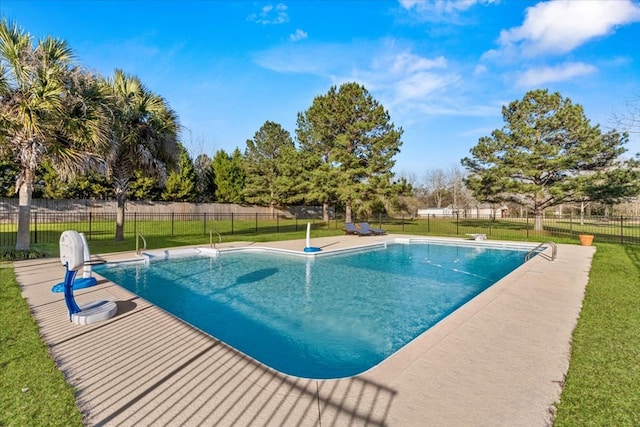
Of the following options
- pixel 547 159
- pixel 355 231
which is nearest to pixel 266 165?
pixel 355 231

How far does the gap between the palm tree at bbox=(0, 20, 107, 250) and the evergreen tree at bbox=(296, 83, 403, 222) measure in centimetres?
1535

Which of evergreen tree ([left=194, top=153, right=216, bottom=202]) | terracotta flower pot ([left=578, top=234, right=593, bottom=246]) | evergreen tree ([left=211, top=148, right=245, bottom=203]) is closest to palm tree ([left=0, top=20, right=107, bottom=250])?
terracotta flower pot ([left=578, top=234, right=593, bottom=246])

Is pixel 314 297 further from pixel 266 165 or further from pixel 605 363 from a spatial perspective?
pixel 266 165

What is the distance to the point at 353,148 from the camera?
23344 millimetres

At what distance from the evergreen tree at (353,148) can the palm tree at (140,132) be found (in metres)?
11.8

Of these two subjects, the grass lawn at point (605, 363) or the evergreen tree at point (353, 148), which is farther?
the evergreen tree at point (353, 148)

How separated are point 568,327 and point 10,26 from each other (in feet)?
43.8

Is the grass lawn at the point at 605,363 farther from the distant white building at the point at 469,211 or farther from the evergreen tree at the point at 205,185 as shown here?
the distant white building at the point at 469,211

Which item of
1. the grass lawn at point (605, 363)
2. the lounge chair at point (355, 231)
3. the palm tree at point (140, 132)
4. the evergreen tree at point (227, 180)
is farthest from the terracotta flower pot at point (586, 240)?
the evergreen tree at point (227, 180)

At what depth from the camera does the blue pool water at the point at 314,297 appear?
175 inches

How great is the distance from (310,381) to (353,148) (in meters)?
21.6

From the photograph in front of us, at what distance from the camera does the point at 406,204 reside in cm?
4150

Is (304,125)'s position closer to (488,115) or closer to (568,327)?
(488,115)

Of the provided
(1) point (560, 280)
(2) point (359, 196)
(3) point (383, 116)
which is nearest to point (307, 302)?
(1) point (560, 280)
